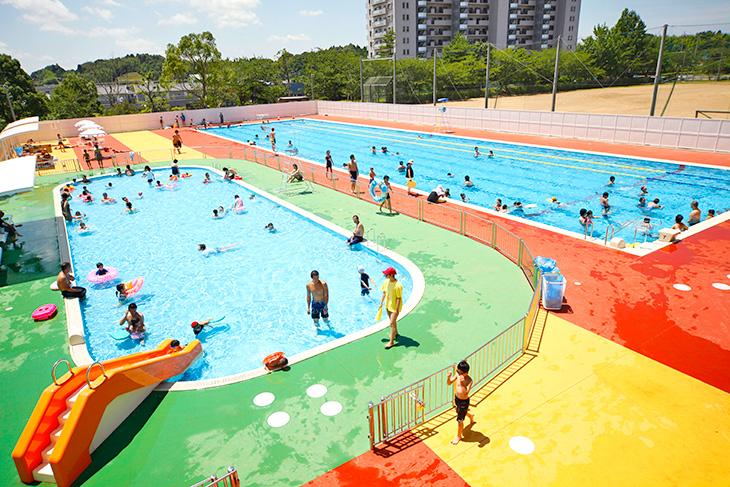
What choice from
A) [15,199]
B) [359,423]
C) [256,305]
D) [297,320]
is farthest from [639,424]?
[15,199]

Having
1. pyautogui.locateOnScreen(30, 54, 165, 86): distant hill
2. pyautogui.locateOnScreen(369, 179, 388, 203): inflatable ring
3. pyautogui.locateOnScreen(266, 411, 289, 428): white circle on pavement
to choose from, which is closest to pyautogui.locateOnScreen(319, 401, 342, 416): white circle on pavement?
pyautogui.locateOnScreen(266, 411, 289, 428): white circle on pavement

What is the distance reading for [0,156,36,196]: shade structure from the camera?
13242 millimetres

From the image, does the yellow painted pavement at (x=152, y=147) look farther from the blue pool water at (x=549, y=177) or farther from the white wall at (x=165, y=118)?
the blue pool water at (x=549, y=177)

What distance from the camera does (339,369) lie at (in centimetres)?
838

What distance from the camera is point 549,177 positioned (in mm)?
24344

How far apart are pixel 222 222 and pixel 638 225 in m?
18.2

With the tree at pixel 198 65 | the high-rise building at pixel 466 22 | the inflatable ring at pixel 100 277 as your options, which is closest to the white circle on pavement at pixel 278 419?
the inflatable ring at pixel 100 277

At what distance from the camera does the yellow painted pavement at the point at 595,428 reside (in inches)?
226

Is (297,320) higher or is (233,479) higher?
(233,479)

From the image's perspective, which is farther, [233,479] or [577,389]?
[577,389]

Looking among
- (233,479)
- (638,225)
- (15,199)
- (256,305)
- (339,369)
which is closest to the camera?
(233,479)

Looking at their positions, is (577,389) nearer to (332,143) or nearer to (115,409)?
(115,409)

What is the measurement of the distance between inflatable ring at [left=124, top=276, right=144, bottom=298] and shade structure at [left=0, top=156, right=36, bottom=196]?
4.40 meters

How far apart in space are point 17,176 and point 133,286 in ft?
19.4
